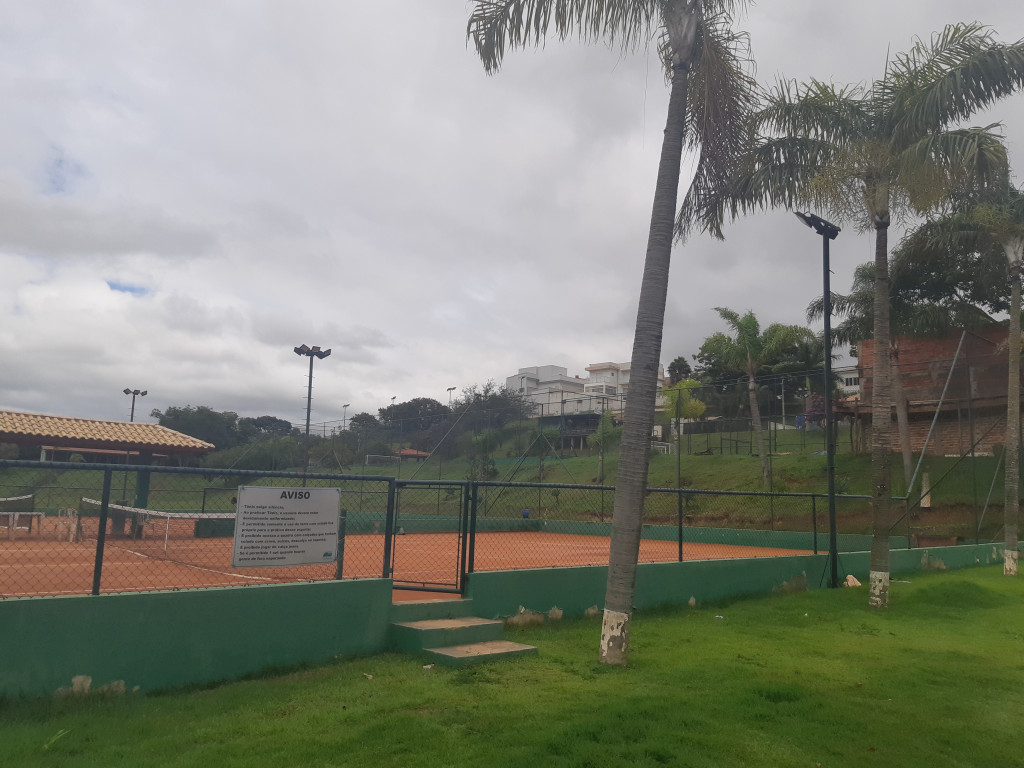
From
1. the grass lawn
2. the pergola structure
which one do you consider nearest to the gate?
the grass lawn

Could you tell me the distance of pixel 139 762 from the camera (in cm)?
445

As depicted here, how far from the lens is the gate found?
8.89 meters

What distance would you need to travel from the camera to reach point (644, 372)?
768 cm

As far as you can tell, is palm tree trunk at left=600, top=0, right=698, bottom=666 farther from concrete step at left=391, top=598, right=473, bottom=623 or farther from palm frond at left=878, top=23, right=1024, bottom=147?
palm frond at left=878, top=23, right=1024, bottom=147

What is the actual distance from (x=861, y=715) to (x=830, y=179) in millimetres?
9347

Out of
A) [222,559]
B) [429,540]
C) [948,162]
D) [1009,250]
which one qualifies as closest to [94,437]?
[222,559]

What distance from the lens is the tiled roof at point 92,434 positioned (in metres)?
20.7

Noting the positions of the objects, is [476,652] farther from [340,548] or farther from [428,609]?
[340,548]

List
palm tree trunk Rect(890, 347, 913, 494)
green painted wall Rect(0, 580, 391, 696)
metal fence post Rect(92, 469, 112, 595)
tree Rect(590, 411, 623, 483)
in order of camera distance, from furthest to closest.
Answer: tree Rect(590, 411, 623, 483), palm tree trunk Rect(890, 347, 913, 494), metal fence post Rect(92, 469, 112, 595), green painted wall Rect(0, 580, 391, 696)

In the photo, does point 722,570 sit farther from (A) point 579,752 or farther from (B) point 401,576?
(A) point 579,752

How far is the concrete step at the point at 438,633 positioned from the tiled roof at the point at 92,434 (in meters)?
17.5

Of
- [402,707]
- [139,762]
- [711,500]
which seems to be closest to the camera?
[139,762]

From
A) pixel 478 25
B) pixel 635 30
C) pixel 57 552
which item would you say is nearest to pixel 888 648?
pixel 635 30

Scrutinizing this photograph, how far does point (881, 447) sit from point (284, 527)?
32.3 ft
